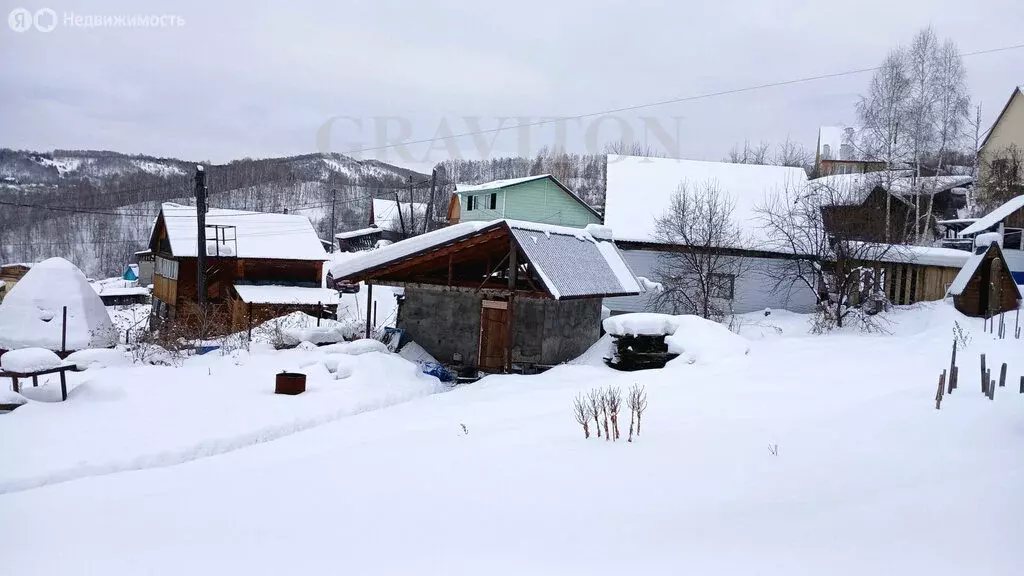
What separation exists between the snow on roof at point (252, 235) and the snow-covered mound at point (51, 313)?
22.1 ft

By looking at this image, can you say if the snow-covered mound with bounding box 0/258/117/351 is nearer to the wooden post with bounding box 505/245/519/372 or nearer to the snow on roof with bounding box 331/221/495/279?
the snow on roof with bounding box 331/221/495/279

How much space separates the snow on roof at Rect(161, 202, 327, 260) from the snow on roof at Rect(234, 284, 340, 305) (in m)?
1.54

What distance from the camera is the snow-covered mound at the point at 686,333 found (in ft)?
46.7

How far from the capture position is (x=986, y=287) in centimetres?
1917

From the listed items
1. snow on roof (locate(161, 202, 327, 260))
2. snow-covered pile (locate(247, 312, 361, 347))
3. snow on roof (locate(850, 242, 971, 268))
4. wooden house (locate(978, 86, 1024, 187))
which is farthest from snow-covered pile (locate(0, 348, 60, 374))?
wooden house (locate(978, 86, 1024, 187))

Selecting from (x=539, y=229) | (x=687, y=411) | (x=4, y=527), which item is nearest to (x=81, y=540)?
(x=4, y=527)

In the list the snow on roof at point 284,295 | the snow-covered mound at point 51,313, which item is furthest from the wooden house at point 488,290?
the snow on roof at point 284,295

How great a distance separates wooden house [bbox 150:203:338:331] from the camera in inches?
1141

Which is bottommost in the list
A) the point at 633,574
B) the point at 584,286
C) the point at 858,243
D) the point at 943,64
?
the point at 633,574

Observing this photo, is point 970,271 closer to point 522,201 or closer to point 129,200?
point 522,201

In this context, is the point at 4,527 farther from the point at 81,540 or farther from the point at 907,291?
the point at 907,291

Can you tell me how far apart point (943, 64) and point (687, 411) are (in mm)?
25725

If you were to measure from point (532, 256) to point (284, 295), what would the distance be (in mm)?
18307

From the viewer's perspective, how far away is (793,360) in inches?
544
